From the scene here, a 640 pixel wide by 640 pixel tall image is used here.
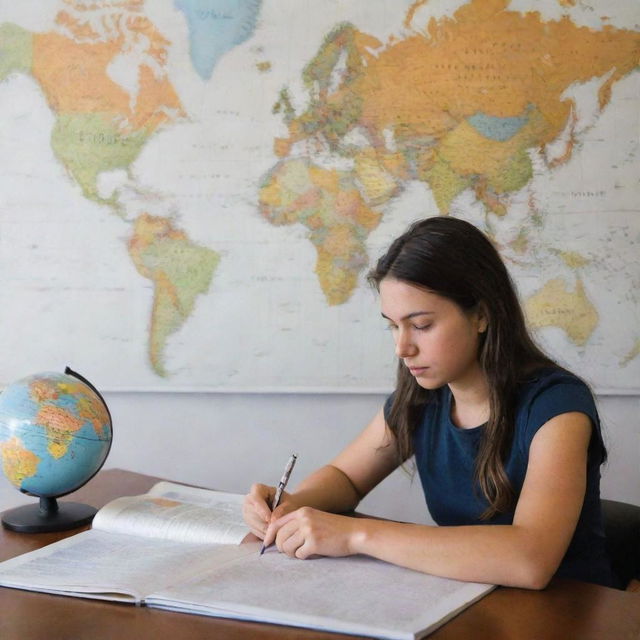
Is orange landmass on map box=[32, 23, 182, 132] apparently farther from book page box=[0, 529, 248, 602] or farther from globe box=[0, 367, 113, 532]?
book page box=[0, 529, 248, 602]

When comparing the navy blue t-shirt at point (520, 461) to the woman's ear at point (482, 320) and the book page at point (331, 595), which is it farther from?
Answer: the book page at point (331, 595)

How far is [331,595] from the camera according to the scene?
1.22 metres

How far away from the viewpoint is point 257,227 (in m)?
2.78

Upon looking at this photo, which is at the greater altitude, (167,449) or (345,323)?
(345,323)

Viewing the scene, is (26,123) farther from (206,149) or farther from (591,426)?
(591,426)

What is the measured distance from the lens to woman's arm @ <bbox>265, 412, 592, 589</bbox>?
4.22 feet

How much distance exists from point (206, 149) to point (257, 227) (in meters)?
0.30

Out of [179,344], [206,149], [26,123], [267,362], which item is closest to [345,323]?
[267,362]

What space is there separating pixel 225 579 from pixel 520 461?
0.57 m

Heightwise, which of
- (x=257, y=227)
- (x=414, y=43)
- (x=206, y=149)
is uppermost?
(x=414, y=43)

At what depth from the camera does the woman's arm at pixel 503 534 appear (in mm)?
1285

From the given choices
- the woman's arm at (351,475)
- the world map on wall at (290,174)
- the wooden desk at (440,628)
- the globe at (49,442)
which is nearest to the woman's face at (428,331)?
the woman's arm at (351,475)

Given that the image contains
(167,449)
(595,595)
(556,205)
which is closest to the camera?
(595,595)

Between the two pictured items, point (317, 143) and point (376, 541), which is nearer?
point (376, 541)
